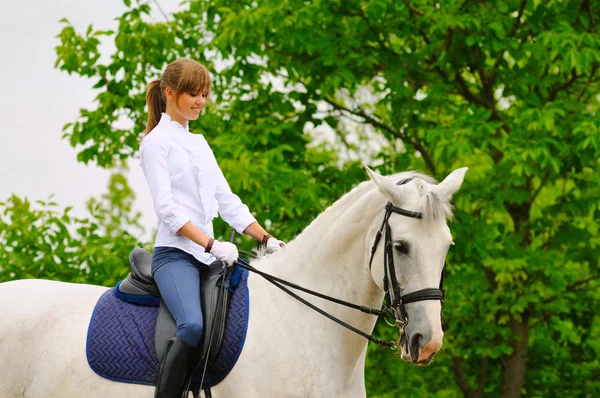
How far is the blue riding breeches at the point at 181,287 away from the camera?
444cm

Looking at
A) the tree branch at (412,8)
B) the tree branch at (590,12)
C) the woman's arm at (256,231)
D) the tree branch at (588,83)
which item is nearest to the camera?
the woman's arm at (256,231)

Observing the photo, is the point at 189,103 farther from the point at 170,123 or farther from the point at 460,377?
the point at 460,377

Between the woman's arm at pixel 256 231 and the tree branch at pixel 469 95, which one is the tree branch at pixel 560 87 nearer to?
the tree branch at pixel 469 95

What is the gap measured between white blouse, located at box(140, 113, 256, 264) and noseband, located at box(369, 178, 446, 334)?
109 centimetres

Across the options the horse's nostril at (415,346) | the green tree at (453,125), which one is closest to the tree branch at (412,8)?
the green tree at (453,125)

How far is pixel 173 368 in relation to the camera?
14.6ft

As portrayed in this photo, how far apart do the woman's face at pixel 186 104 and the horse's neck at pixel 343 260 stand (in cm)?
100

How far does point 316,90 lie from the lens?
12.7 meters

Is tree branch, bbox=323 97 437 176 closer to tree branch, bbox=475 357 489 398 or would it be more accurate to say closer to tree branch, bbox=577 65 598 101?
tree branch, bbox=577 65 598 101

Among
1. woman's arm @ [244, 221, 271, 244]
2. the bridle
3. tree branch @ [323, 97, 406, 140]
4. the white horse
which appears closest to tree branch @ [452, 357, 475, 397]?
tree branch @ [323, 97, 406, 140]

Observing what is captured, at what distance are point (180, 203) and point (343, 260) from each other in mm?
1013

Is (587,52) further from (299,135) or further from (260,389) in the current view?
(260,389)

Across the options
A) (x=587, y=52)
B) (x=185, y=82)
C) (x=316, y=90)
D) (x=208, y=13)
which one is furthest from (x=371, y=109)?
(x=185, y=82)

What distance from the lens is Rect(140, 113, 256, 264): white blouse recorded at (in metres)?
4.65
